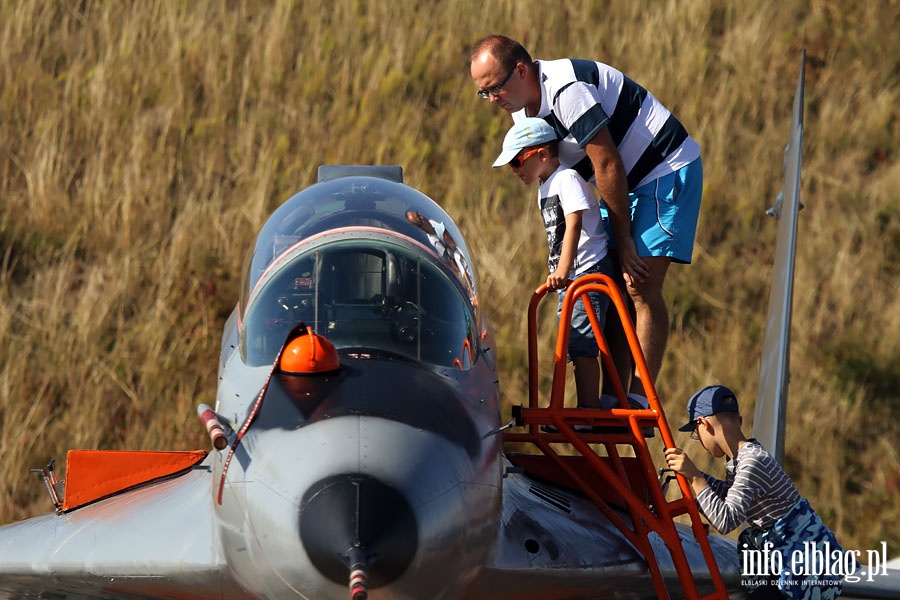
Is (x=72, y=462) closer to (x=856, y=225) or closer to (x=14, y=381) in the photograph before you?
(x=14, y=381)

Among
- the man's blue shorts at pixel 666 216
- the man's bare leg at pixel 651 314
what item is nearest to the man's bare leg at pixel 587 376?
the man's bare leg at pixel 651 314

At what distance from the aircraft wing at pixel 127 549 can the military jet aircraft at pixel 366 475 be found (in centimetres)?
1

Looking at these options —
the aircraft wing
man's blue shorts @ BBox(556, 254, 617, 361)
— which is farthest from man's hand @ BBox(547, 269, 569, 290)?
the aircraft wing

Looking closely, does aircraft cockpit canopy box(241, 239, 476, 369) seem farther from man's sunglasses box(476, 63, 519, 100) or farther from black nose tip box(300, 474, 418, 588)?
man's sunglasses box(476, 63, 519, 100)

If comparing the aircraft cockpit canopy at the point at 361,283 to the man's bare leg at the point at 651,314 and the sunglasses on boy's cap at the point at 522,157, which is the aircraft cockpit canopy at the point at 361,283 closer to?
the sunglasses on boy's cap at the point at 522,157

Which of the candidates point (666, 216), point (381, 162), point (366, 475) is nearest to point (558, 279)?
point (666, 216)

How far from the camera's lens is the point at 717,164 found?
1579 cm

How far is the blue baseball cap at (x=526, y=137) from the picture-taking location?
6.34m

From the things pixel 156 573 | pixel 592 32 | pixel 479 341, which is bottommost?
pixel 156 573

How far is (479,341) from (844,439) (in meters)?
8.40

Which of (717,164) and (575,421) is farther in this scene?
(717,164)

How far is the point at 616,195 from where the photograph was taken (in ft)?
21.9

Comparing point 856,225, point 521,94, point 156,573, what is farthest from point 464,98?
point 156,573

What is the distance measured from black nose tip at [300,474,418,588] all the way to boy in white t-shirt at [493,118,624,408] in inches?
86.8
